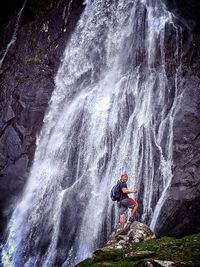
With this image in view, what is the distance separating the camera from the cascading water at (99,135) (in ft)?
55.0

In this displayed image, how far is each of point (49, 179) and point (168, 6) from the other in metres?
12.2

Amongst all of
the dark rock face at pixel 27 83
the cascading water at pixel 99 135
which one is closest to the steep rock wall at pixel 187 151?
the cascading water at pixel 99 135

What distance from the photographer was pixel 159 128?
1811cm

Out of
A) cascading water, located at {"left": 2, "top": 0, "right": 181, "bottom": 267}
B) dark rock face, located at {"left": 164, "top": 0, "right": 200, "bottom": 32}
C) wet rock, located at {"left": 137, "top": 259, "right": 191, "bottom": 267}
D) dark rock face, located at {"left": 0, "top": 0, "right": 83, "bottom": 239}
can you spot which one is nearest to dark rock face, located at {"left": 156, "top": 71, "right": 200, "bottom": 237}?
cascading water, located at {"left": 2, "top": 0, "right": 181, "bottom": 267}

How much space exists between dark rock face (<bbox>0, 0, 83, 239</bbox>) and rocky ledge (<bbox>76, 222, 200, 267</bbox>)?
1028 cm

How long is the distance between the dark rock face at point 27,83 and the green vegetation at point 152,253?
11102mm

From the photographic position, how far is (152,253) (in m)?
8.02

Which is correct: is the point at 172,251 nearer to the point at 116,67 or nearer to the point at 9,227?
the point at 9,227

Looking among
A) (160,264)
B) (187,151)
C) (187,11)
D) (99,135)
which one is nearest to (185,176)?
(187,151)

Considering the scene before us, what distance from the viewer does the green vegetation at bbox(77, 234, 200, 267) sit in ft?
25.2

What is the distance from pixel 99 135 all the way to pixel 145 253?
36.5 ft

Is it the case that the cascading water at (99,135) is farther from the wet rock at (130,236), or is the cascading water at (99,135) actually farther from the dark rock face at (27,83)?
the wet rock at (130,236)

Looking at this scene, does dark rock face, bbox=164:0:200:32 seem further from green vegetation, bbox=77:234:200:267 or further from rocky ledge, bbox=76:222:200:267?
green vegetation, bbox=77:234:200:267

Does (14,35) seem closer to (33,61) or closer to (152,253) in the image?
(33,61)
